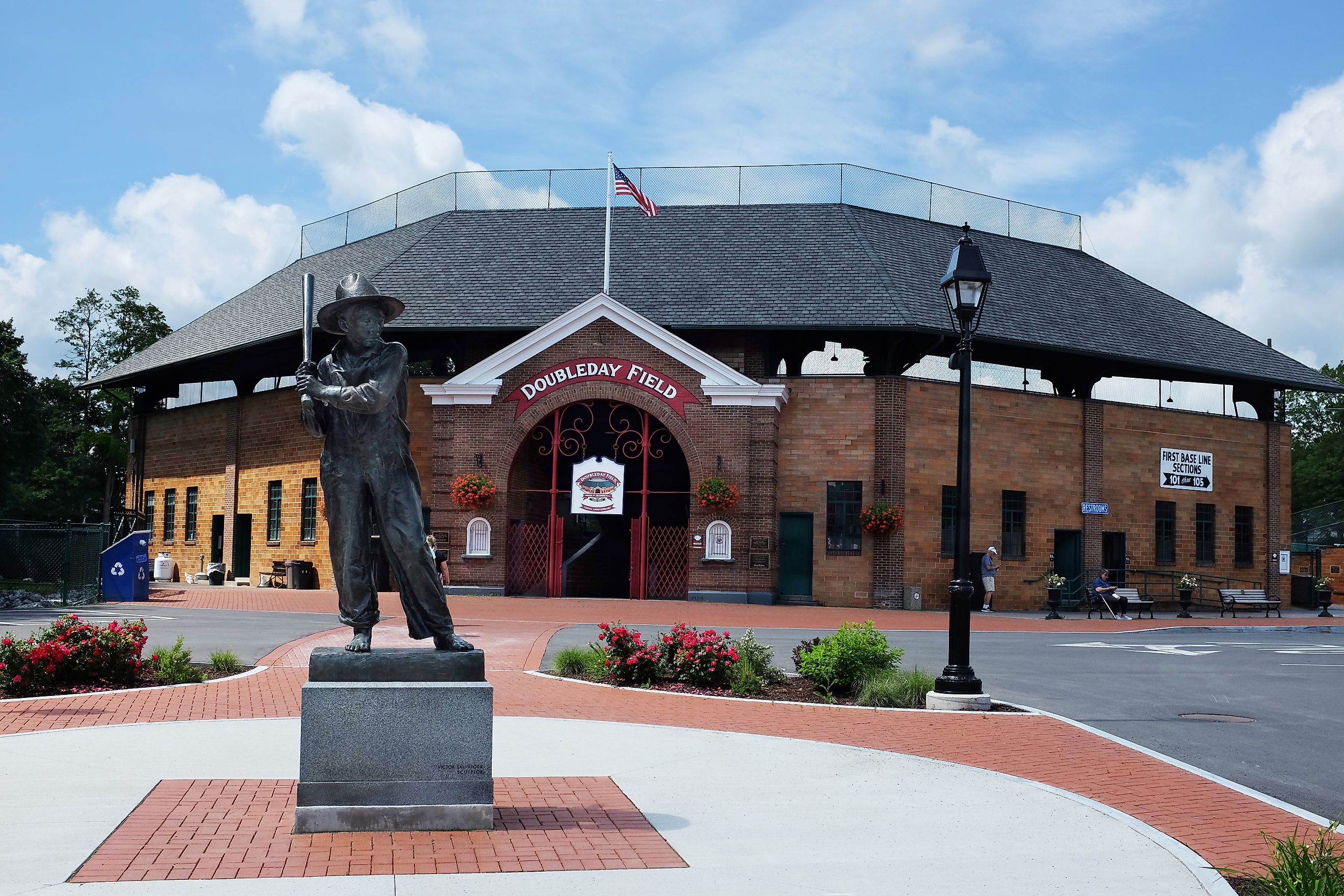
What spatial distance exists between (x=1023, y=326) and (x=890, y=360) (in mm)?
4367

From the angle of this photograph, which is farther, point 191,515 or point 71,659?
point 191,515

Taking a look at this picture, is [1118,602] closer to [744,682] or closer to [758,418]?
[758,418]

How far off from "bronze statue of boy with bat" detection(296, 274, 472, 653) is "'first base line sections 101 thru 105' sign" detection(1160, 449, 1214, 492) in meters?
31.5

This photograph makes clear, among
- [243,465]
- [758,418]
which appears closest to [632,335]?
[758,418]

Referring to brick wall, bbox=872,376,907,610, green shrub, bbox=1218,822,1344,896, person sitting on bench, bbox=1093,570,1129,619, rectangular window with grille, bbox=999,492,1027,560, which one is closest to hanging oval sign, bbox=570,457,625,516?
brick wall, bbox=872,376,907,610

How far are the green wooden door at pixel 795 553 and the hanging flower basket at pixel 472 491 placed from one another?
7.41m

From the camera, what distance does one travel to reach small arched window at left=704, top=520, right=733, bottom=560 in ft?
96.0

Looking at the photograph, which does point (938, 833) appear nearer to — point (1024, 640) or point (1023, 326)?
point (1024, 640)

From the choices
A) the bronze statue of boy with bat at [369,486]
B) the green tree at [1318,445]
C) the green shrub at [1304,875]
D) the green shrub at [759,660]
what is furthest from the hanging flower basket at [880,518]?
the green tree at [1318,445]

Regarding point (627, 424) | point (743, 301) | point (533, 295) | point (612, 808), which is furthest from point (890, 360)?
point (612, 808)

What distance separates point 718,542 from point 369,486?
886 inches

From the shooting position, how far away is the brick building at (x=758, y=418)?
2981cm

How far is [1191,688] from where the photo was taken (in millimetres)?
14836

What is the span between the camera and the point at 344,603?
7.16 meters
